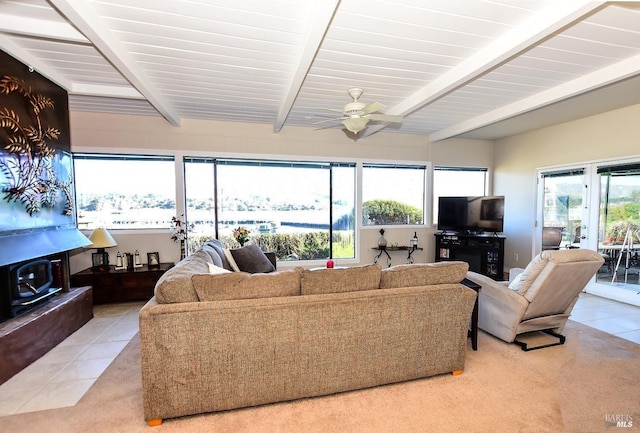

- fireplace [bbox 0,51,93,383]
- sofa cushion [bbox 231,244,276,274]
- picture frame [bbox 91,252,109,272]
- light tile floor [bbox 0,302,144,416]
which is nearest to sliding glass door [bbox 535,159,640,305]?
sofa cushion [bbox 231,244,276,274]

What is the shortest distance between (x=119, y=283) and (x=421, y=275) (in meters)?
3.98

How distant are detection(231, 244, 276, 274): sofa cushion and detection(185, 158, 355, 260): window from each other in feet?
4.20

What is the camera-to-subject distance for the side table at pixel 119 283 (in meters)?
4.04

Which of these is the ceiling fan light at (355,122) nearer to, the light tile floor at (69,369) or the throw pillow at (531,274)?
the throw pillow at (531,274)

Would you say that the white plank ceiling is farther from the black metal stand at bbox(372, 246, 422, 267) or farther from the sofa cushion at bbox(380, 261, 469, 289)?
the black metal stand at bbox(372, 246, 422, 267)

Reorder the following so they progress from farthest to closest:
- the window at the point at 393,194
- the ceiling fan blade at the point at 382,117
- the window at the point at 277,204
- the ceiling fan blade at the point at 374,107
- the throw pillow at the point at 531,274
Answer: the window at the point at 393,194 → the window at the point at 277,204 → the ceiling fan blade at the point at 382,117 → the ceiling fan blade at the point at 374,107 → the throw pillow at the point at 531,274

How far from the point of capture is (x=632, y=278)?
4254 mm

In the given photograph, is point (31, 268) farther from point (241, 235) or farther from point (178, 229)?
point (241, 235)

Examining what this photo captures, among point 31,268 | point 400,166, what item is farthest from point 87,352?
point 400,166

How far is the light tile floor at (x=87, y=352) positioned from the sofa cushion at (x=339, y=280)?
6.08ft

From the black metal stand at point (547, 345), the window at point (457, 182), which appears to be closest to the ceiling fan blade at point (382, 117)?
the black metal stand at point (547, 345)

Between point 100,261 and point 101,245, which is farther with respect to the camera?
point 100,261

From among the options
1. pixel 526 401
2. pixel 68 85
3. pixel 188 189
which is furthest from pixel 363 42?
pixel 188 189

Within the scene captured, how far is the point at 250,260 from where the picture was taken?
3.92m
